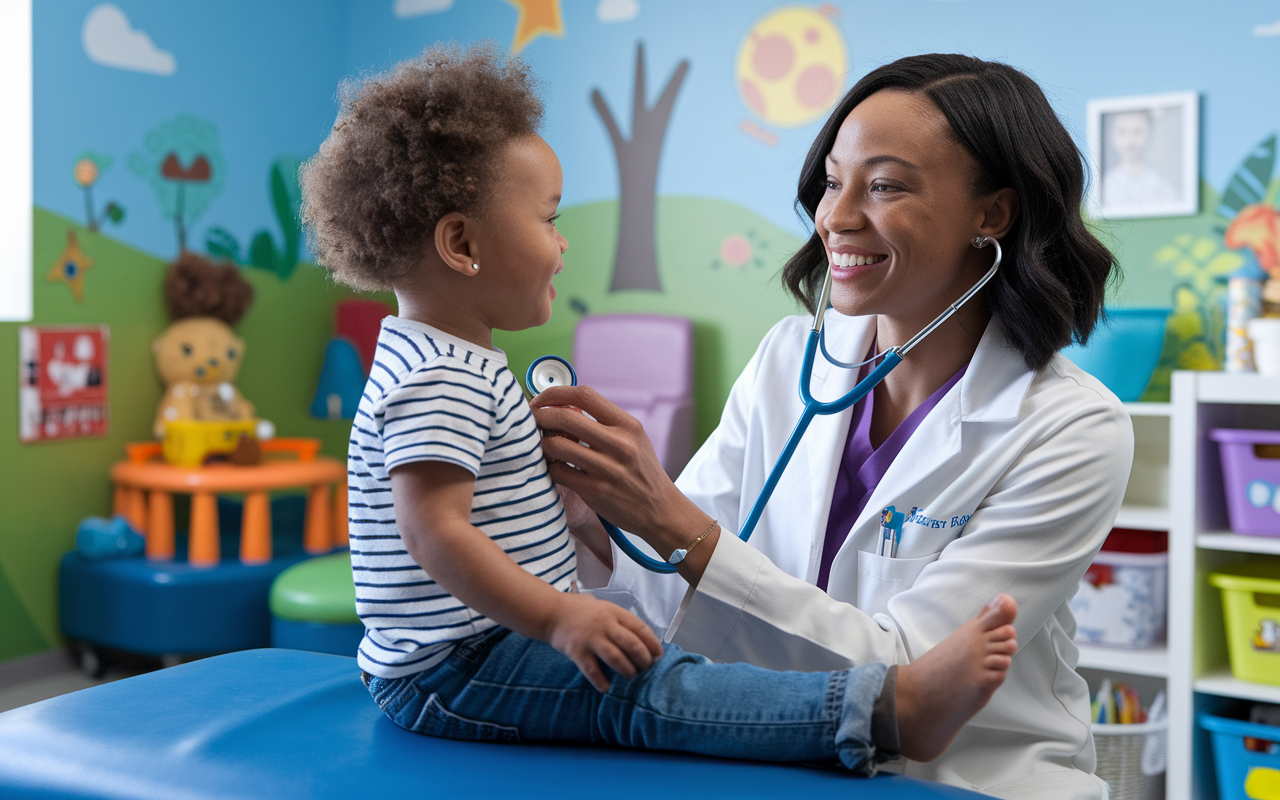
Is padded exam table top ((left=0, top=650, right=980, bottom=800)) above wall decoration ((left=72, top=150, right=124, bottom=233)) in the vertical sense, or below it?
below

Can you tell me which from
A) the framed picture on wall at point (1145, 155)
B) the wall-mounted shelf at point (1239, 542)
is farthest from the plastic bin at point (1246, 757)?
the framed picture on wall at point (1145, 155)

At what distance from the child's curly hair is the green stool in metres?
1.97

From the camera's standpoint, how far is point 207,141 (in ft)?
12.4

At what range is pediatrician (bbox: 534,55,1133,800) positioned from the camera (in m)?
1.10

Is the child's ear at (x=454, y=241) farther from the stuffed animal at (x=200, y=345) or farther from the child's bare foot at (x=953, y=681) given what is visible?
the stuffed animal at (x=200, y=345)

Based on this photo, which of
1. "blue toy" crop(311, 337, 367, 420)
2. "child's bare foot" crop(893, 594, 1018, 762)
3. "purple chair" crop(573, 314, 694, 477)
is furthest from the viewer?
"blue toy" crop(311, 337, 367, 420)

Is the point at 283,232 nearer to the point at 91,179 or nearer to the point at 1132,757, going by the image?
the point at 91,179

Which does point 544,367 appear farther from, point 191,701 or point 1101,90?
point 1101,90

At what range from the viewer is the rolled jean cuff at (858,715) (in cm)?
88

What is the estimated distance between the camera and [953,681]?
865mm

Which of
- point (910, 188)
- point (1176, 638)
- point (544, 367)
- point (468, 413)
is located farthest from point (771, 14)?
point (468, 413)

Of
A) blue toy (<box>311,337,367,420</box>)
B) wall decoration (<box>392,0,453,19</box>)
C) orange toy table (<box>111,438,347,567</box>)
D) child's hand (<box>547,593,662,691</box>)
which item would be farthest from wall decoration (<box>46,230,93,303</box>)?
child's hand (<box>547,593,662,691</box>)

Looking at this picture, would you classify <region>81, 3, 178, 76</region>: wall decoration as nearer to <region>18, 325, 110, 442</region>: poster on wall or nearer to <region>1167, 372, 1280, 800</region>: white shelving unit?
<region>18, 325, 110, 442</region>: poster on wall

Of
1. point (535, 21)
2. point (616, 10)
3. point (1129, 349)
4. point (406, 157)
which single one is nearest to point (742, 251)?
point (616, 10)
